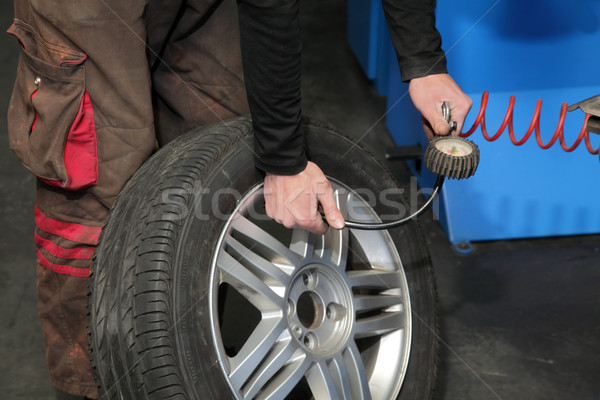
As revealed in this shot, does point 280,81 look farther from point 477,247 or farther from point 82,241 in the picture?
point 477,247

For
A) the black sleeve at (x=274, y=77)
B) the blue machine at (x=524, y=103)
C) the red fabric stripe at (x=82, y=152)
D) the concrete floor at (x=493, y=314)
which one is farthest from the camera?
the blue machine at (x=524, y=103)

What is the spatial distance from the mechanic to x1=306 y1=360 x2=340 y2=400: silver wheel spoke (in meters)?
0.33

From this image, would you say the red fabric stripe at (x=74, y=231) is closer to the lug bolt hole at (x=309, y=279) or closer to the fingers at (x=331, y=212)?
the lug bolt hole at (x=309, y=279)

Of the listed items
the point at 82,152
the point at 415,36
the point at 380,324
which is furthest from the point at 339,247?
the point at 82,152

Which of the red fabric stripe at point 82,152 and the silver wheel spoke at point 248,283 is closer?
the silver wheel spoke at point 248,283

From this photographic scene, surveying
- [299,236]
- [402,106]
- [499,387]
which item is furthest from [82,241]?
[402,106]

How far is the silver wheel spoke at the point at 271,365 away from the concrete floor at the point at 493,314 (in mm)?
602

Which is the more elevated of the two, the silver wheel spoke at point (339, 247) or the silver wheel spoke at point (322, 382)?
the silver wheel spoke at point (339, 247)

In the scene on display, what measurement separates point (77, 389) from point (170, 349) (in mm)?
642

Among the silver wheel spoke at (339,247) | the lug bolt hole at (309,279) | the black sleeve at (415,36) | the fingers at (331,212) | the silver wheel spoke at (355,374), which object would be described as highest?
the black sleeve at (415,36)

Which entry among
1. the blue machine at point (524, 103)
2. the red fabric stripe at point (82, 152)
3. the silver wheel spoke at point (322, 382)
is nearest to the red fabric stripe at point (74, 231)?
the red fabric stripe at point (82, 152)

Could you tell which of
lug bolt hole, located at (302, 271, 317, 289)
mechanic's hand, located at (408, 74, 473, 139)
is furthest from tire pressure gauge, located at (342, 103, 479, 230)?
lug bolt hole, located at (302, 271, 317, 289)

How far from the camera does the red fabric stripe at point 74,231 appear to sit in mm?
1662

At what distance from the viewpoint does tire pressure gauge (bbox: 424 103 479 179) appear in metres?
1.41
